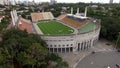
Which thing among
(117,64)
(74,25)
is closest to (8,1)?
(74,25)

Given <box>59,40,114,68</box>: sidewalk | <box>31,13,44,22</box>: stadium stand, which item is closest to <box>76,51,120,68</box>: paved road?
<box>59,40,114,68</box>: sidewalk

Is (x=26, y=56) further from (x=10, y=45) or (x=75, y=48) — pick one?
(x=75, y=48)

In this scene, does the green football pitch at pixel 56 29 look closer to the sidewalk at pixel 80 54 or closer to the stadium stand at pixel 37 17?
the sidewalk at pixel 80 54

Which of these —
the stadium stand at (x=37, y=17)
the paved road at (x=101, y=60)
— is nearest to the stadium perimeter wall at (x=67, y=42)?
the paved road at (x=101, y=60)

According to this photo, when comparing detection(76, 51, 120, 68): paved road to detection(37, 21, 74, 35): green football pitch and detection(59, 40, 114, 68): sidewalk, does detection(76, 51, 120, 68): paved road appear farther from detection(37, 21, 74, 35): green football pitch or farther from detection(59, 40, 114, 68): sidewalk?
detection(37, 21, 74, 35): green football pitch

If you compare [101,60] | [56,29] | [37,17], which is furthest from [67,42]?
[37,17]

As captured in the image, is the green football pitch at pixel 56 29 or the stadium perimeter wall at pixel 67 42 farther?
the green football pitch at pixel 56 29

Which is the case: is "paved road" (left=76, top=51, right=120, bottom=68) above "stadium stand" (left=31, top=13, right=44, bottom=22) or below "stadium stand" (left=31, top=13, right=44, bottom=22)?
below

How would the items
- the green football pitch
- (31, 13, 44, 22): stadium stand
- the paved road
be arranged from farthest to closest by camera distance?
(31, 13, 44, 22): stadium stand
the green football pitch
the paved road
